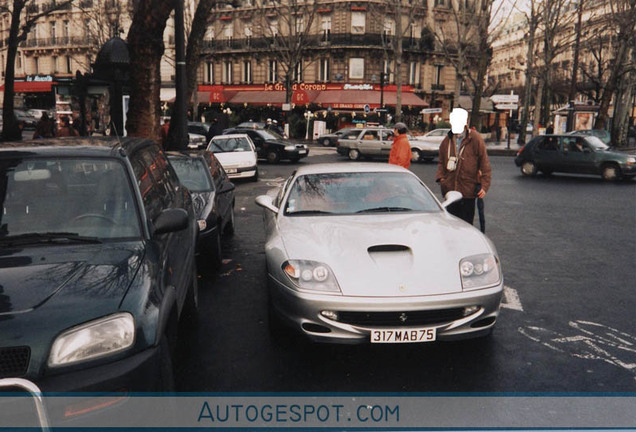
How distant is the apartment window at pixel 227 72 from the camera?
5139cm

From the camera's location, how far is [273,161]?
80.1ft

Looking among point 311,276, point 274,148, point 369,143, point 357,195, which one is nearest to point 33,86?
point 274,148

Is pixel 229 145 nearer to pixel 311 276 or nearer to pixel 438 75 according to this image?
pixel 311 276

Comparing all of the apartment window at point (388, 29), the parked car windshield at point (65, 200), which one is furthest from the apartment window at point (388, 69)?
the parked car windshield at point (65, 200)

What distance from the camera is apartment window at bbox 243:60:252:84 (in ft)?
165

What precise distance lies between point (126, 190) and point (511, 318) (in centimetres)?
345

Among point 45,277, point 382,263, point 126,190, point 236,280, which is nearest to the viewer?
point 45,277

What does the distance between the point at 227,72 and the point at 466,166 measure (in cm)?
4733

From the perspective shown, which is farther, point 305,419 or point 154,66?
point 154,66

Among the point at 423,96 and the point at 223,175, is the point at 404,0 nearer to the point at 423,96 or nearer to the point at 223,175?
the point at 423,96

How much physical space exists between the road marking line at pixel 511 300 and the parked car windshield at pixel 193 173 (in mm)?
4041

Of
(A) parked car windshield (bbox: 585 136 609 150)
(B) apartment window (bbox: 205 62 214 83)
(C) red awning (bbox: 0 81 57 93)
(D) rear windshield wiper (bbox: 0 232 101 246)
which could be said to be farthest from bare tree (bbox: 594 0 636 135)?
(C) red awning (bbox: 0 81 57 93)

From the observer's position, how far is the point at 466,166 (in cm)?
709

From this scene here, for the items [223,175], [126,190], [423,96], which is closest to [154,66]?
[223,175]
